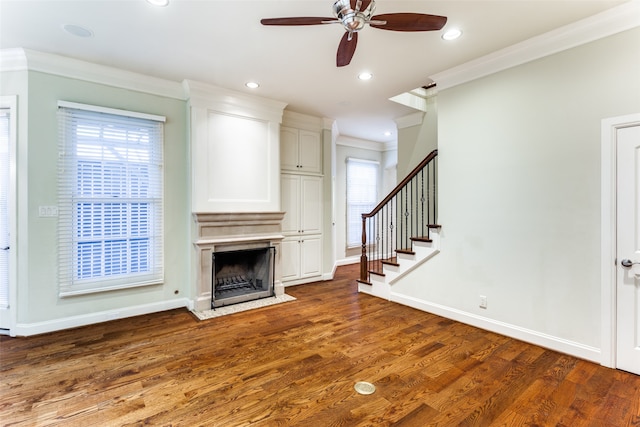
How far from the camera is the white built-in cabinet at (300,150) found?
16.6ft

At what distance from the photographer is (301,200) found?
207 inches

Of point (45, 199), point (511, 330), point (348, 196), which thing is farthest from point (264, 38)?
point (348, 196)

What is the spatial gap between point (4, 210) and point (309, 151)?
3.91m

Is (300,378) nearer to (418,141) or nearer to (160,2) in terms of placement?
(160,2)

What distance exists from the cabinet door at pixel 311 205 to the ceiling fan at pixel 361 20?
10.3 feet

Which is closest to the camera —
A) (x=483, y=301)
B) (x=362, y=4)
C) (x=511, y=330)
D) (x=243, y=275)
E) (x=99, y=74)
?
(x=362, y=4)

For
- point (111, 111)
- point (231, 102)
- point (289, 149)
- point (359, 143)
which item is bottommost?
point (289, 149)

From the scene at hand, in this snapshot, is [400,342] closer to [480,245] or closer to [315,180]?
[480,245]

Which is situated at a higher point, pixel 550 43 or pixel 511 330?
pixel 550 43

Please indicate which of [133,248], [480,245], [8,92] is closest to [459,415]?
[480,245]

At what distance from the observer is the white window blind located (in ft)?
10.5

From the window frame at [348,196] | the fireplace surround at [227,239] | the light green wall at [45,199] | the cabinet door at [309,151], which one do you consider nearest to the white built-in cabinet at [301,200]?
the cabinet door at [309,151]

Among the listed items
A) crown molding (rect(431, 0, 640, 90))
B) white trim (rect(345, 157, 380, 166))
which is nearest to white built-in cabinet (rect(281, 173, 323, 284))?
white trim (rect(345, 157, 380, 166))

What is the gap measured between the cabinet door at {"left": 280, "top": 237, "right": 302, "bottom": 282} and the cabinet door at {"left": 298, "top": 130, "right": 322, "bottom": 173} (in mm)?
1259
